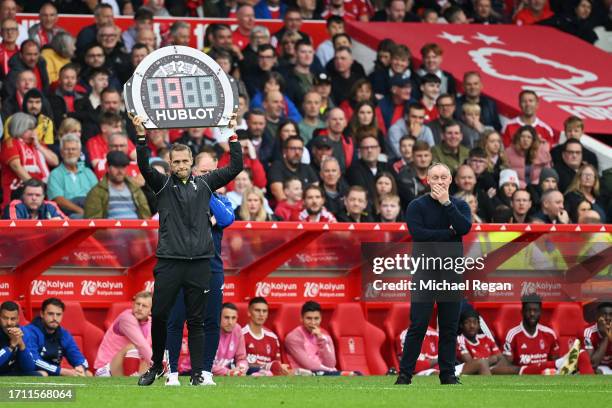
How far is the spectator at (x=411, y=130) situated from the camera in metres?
20.7

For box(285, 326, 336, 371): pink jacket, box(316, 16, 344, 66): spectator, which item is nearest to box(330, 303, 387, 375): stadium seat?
box(285, 326, 336, 371): pink jacket

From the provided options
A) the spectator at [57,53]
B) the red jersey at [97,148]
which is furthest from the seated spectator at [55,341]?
the spectator at [57,53]

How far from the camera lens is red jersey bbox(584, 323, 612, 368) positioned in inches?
682

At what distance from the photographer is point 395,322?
17.4m

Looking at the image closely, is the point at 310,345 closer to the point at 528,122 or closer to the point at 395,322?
the point at 395,322

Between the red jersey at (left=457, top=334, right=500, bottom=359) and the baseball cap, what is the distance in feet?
13.5

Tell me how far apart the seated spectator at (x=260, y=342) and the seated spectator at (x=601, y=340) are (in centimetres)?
349

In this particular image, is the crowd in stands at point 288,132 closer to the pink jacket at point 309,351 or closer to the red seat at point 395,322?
the red seat at point 395,322

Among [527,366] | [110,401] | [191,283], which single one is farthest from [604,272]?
[110,401]

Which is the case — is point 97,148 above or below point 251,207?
above

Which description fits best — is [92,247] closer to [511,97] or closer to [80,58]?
[80,58]

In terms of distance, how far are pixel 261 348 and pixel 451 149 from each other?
5184mm

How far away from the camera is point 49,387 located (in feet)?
42.2

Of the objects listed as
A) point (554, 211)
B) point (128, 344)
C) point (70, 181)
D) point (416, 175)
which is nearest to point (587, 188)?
point (554, 211)
